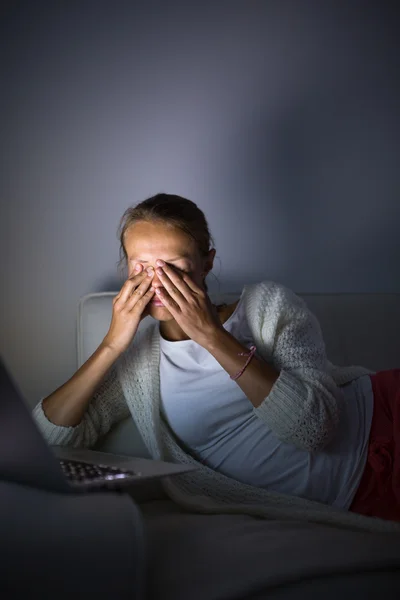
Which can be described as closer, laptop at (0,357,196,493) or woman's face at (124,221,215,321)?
laptop at (0,357,196,493)

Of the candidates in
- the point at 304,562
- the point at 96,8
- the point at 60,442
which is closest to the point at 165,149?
the point at 96,8

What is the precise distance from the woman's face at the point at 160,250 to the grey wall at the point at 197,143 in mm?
474

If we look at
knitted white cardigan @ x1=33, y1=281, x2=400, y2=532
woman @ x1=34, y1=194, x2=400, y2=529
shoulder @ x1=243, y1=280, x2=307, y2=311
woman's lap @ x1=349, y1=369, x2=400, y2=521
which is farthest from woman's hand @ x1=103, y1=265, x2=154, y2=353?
woman's lap @ x1=349, y1=369, x2=400, y2=521

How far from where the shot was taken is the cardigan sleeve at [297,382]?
1.32 m

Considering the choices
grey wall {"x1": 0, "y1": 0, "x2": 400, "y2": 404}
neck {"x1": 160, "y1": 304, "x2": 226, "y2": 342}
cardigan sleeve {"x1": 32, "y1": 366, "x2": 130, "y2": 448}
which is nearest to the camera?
cardigan sleeve {"x1": 32, "y1": 366, "x2": 130, "y2": 448}

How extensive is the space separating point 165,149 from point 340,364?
78 centimetres

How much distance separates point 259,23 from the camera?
2.05m

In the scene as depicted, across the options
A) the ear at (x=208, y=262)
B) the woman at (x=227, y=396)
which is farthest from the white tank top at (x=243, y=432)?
the ear at (x=208, y=262)

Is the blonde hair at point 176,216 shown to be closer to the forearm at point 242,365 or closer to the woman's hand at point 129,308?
the woman's hand at point 129,308

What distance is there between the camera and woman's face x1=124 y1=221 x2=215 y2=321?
146 cm

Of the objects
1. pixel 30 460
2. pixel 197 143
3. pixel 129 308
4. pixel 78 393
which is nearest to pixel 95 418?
pixel 78 393

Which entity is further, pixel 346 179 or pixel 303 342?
pixel 346 179

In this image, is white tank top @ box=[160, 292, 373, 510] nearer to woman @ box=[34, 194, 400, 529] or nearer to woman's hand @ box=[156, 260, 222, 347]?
woman @ box=[34, 194, 400, 529]

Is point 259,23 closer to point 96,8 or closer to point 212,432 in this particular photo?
point 96,8
